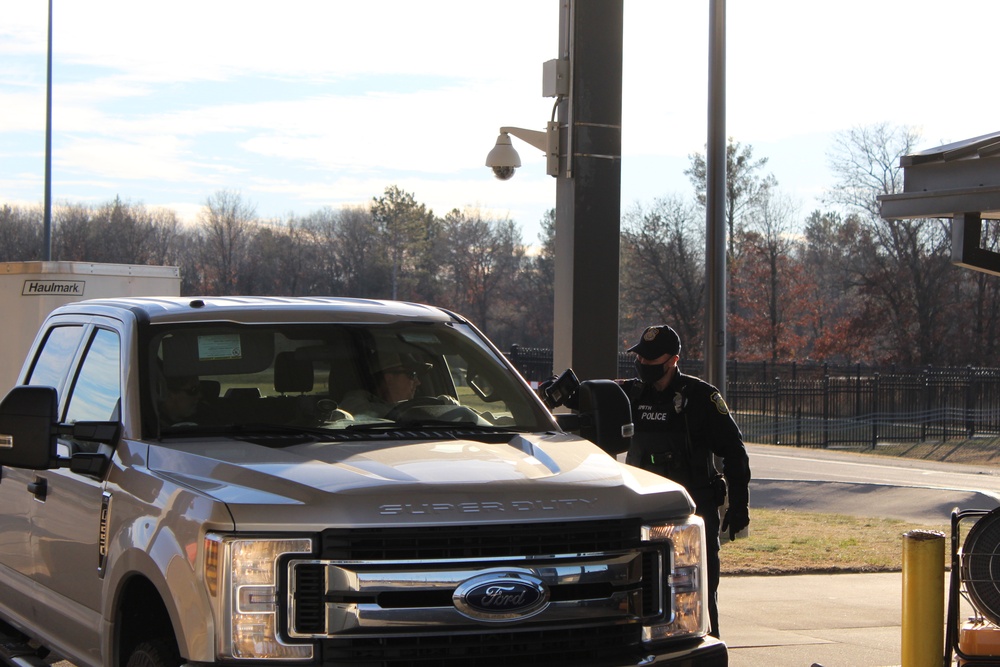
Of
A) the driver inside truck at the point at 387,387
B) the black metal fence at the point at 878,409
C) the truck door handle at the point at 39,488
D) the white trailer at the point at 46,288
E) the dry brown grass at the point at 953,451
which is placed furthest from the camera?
the black metal fence at the point at 878,409

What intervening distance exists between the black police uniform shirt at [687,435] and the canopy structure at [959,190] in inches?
77.8

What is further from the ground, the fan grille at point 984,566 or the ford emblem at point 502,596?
the ford emblem at point 502,596

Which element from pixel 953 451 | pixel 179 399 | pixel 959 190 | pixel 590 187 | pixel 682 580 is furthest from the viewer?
pixel 953 451

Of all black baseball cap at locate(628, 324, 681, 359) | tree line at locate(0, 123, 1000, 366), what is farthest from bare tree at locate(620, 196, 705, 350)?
black baseball cap at locate(628, 324, 681, 359)

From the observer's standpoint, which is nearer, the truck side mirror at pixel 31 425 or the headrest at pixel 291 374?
the truck side mirror at pixel 31 425

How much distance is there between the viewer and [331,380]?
5000 millimetres

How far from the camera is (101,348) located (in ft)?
17.1

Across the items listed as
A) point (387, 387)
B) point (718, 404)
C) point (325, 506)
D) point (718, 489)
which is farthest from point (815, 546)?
point (325, 506)

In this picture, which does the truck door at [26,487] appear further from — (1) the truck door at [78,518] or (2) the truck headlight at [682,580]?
(2) the truck headlight at [682,580]

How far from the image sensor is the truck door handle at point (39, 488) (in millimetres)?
5148

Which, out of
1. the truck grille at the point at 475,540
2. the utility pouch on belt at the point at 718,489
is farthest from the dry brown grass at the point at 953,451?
the truck grille at the point at 475,540

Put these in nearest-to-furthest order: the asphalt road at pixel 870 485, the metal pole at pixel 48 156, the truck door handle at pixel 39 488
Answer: the truck door handle at pixel 39 488, the asphalt road at pixel 870 485, the metal pole at pixel 48 156

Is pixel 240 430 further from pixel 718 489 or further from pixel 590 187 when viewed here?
pixel 590 187

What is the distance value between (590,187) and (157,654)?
5815mm
